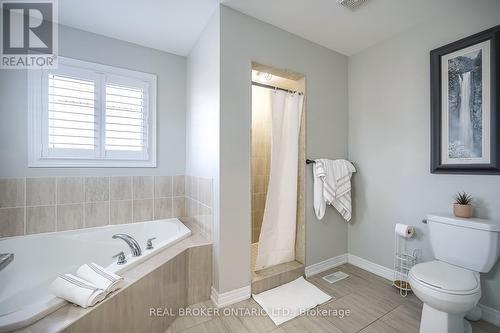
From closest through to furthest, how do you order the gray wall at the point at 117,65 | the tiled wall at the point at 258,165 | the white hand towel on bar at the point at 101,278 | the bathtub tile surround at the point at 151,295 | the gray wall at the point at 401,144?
the bathtub tile surround at the point at 151,295, the white hand towel on bar at the point at 101,278, the gray wall at the point at 401,144, the gray wall at the point at 117,65, the tiled wall at the point at 258,165

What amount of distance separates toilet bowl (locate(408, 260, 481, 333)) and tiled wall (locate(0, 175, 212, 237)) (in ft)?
5.28

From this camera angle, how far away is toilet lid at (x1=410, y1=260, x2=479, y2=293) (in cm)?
127

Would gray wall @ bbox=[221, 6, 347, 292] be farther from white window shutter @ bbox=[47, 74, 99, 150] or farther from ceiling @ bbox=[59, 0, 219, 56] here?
white window shutter @ bbox=[47, 74, 99, 150]

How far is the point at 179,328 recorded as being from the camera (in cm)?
151

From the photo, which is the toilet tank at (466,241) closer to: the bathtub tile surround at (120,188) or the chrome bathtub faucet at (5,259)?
the bathtub tile surround at (120,188)

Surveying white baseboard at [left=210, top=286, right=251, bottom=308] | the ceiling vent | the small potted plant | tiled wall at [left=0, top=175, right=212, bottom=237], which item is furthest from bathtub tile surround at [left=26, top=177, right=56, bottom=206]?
the small potted plant

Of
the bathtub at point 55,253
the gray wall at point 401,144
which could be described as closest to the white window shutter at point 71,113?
the bathtub at point 55,253

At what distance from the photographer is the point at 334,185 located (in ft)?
7.34

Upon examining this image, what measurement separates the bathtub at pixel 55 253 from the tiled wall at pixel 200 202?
0.17 metres

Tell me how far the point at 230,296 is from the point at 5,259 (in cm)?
166

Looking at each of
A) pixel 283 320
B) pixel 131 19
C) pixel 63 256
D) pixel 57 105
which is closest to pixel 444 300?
pixel 283 320

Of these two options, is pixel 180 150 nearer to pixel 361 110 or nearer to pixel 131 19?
pixel 131 19

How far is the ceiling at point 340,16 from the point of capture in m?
1.72

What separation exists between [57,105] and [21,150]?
19.1 inches
